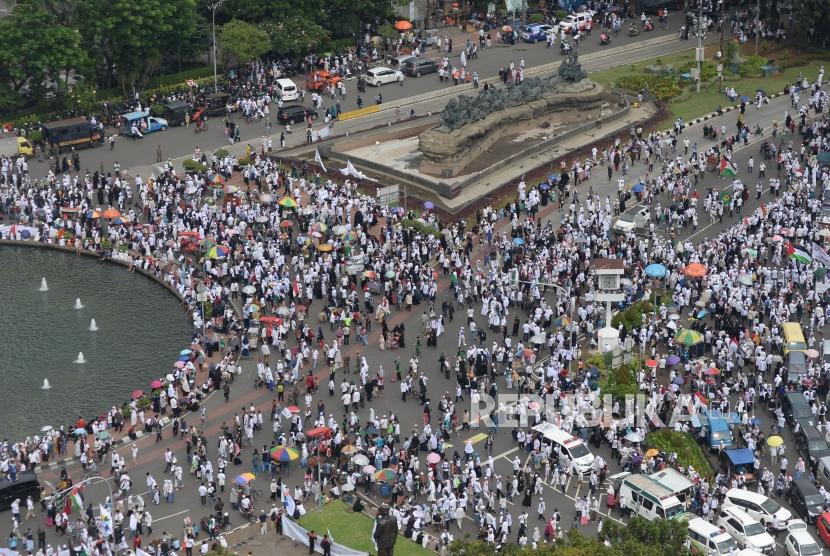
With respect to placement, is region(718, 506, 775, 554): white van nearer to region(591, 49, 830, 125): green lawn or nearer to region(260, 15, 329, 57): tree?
region(591, 49, 830, 125): green lawn

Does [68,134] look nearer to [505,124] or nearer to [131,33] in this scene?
[131,33]

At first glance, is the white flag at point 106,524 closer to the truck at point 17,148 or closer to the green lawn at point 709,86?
the truck at point 17,148

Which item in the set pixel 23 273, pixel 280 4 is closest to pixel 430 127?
pixel 280 4

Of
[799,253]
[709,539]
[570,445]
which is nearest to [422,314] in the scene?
[570,445]

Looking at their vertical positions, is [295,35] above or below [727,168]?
above

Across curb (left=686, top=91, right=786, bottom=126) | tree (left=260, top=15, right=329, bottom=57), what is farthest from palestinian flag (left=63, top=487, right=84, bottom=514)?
curb (left=686, top=91, right=786, bottom=126)

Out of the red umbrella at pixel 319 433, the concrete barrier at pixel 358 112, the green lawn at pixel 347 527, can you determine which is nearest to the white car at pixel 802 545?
the green lawn at pixel 347 527

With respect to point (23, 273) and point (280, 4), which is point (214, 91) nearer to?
point (280, 4)
